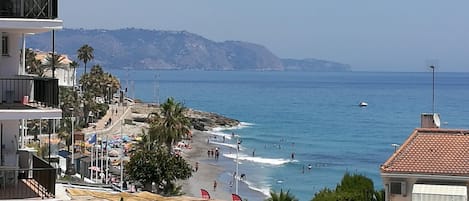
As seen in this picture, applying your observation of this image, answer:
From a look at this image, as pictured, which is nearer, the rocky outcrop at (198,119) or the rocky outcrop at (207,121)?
the rocky outcrop at (198,119)

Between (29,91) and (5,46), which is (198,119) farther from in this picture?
(29,91)

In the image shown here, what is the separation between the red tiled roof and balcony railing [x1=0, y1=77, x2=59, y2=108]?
1248 centimetres

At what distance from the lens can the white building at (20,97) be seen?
1410cm

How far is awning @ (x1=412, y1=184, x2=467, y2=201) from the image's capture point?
23078mm

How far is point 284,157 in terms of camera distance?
104m

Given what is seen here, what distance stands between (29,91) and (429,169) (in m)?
13.2

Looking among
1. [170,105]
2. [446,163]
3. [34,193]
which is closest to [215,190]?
[170,105]

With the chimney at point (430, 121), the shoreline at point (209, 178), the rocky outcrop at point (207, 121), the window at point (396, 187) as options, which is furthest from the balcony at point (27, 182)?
the rocky outcrop at point (207, 121)

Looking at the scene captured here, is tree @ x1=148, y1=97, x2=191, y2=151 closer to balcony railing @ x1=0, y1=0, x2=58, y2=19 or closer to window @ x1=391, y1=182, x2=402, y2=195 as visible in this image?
window @ x1=391, y1=182, x2=402, y2=195

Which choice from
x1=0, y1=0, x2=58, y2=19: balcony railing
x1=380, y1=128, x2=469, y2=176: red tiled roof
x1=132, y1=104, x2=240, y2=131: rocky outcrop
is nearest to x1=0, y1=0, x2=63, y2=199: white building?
x1=0, y1=0, x2=58, y2=19: balcony railing

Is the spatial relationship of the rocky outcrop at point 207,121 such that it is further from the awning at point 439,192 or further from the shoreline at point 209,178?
the awning at point 439,192

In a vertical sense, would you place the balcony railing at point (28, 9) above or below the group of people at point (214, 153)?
above

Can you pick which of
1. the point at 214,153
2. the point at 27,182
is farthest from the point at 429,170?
the point at 214,153

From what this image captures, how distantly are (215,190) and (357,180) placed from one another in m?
36.3
